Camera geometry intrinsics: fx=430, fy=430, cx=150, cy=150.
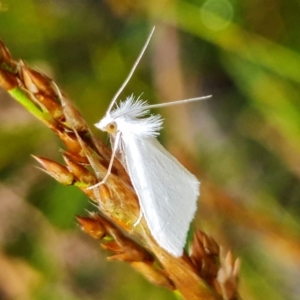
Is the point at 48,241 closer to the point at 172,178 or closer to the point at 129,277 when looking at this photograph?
the point at 129,277

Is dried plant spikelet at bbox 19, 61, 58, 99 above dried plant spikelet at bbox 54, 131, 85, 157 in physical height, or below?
above

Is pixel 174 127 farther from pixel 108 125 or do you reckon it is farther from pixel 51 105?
pixel 51 105

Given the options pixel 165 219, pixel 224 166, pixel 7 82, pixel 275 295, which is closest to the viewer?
pixel 7 82

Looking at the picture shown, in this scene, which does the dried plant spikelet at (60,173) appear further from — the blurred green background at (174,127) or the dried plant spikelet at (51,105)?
the blurred green background at (174,127)

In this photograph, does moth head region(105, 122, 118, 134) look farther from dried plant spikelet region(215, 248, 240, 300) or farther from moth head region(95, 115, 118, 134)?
dried plant spikelet region(215, 248, 240, 300)

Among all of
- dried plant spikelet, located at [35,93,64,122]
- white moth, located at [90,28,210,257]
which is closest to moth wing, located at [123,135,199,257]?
white moth, located at [90,28,210,257]

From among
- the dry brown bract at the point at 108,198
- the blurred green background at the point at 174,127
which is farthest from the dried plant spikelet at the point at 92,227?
the blurred green background at the point at 174,127

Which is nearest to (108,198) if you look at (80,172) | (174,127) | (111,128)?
(80,172)

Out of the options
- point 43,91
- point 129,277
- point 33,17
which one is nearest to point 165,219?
point 43,91
